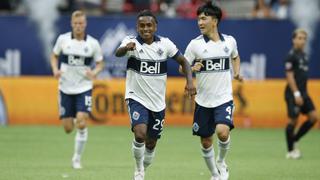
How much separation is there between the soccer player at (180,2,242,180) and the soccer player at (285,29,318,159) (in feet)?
15.7

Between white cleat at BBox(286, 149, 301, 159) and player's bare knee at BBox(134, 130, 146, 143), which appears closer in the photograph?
player's bare knee at BBox(134, 130, 146, 143)

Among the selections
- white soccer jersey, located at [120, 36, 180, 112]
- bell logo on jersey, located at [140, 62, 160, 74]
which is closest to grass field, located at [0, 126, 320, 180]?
white soccer jersey, located at [120, 36, 180, 112]

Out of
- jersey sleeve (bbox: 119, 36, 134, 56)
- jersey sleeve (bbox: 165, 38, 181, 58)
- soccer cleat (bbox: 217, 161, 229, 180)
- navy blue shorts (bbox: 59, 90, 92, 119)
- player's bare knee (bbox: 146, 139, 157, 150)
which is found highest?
jersey sleeve (bbox: 119, 36, 134, 56)

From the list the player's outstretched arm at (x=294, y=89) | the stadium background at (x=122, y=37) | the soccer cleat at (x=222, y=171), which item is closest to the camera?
the soccer cleat at (x=222, y=171)

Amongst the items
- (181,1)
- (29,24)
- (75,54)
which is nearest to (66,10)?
(29,24)

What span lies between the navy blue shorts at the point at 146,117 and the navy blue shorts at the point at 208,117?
691 millimetres

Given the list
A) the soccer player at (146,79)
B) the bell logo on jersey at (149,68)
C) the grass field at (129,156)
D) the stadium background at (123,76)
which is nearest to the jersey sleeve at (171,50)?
the soccer player at (146,79)

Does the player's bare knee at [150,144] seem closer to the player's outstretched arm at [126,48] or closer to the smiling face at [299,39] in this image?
the player's outstretched arm at [126,48]

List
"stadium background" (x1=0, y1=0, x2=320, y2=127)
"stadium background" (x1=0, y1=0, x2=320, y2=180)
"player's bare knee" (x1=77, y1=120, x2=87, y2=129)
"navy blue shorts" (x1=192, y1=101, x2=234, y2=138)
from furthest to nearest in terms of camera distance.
→ 1. "stadium background" (x1=0, y1=0, x2=320, y2=127)
2. "stadium background" (x1=0, y1=0, x2=320, y2=180)
3. "player's bare knee" (x1=77, y1=120, x2=87, y2=129)
4. "navy blue shorts" (x1=192, y1=101, x2=234, y2=138)

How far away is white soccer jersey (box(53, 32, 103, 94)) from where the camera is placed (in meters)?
17.0

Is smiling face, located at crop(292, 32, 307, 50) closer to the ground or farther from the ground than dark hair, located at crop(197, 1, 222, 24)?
closer to the ground

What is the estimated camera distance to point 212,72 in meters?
13.6

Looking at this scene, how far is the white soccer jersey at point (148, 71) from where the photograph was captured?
1307 centimetres

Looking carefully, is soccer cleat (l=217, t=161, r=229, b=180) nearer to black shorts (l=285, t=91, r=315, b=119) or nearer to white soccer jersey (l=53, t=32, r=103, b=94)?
white soccer jersey (l=53, t=32, r=103, b=94)
